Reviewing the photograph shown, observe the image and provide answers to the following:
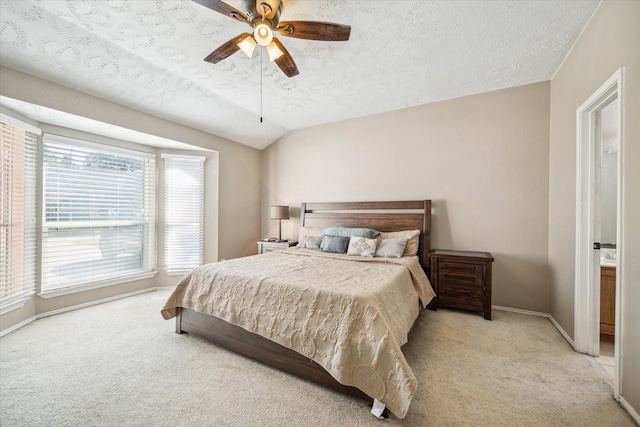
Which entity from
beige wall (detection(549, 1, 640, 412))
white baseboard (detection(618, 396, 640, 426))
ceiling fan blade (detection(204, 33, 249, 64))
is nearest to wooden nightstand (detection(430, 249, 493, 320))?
beige wall (detection(549, 1, 640, 412))

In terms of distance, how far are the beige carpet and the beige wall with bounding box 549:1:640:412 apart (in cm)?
39

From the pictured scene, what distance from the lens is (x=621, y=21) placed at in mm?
1717

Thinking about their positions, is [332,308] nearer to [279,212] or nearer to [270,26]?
[270,26]

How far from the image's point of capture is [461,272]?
10.2 feet

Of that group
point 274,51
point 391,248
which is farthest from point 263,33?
point 391,248

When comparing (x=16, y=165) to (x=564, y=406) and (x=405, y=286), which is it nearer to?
(x=405, y=286)

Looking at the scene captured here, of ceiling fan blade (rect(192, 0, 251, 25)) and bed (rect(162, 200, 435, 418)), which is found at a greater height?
ceiling fan blade (rect(192, 0, 251, 25))

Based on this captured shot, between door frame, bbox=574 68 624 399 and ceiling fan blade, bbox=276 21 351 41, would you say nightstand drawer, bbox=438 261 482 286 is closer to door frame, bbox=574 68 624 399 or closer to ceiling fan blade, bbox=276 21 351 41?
door frame, bbox=574 68 624 399

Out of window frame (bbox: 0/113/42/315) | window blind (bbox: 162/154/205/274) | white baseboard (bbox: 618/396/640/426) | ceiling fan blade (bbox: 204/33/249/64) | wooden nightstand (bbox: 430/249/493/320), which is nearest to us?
white baseboard (bbox: 618/396/640/426)

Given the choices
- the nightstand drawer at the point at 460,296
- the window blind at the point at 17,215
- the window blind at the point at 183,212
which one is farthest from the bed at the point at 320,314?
the window blind at the point at 183,212

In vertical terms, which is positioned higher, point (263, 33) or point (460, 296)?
point (263, 33)

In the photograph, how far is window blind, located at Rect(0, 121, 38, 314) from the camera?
2.60m

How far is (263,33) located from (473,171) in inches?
121

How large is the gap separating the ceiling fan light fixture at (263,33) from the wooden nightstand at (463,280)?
116 inches
